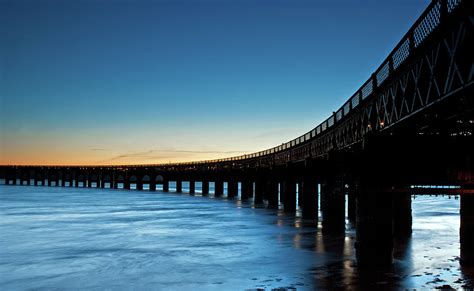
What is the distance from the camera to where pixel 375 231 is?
21688mm

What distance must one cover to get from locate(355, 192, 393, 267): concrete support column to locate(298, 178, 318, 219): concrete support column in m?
21.2

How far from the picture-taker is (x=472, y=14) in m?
10.7

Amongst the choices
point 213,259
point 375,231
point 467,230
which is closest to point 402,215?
point 467,230

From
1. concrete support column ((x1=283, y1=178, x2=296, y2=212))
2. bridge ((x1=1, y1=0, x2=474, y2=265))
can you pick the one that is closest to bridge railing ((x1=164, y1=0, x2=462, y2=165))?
bridge ((x1=1, y1=0, x2=474, y2=265))

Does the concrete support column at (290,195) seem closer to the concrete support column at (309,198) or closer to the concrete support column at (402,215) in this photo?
the concrete support column at (309,198)

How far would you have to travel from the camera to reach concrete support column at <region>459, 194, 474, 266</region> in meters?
21.5

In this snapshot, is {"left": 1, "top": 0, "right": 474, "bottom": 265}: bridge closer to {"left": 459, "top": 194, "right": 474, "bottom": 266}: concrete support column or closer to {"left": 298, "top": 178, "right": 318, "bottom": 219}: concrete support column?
{"left": 459, "top": 194, "right": 474, "bottom": 266}: concrete support column

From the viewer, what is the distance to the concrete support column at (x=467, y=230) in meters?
21.5

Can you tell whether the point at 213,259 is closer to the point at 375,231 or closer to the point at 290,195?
the point at 375,231

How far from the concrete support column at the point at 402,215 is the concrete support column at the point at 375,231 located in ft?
35.6

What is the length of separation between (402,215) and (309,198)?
1190 centimetres

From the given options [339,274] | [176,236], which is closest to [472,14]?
[339,274]

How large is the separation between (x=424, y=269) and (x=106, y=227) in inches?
1115

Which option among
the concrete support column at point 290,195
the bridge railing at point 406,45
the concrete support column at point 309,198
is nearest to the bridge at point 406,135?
the bridge railing at point 406,45
